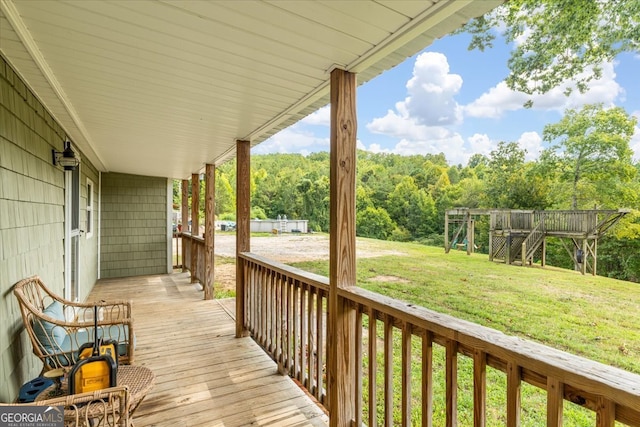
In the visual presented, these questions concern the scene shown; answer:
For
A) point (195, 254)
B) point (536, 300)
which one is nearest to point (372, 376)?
point (536, 300)

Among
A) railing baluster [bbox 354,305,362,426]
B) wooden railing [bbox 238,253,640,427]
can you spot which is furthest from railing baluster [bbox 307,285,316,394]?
railing baluster [bbox 354,305,362,426]

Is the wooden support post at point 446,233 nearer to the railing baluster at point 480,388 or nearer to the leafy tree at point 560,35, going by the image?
the leafy tree at point 560,35

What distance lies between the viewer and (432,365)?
1419 millimetres

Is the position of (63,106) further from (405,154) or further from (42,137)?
(405,154)

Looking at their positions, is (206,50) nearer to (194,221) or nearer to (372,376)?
(372,376)

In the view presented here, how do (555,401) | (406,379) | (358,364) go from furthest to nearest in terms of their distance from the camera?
(358,364) → (406,379) → (555,401)

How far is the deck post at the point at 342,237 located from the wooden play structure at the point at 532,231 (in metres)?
1.85

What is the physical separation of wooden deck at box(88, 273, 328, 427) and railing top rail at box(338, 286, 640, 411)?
1406 mm

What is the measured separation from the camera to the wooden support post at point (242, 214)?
12.3 ft

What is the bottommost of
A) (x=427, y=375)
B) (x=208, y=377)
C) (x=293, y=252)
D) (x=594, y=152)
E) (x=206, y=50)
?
(x=208, y=377)

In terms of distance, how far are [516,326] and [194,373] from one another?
12.0 ft

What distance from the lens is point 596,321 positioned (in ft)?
10.3

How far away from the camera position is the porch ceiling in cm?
139

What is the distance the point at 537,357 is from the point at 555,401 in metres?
0.13
